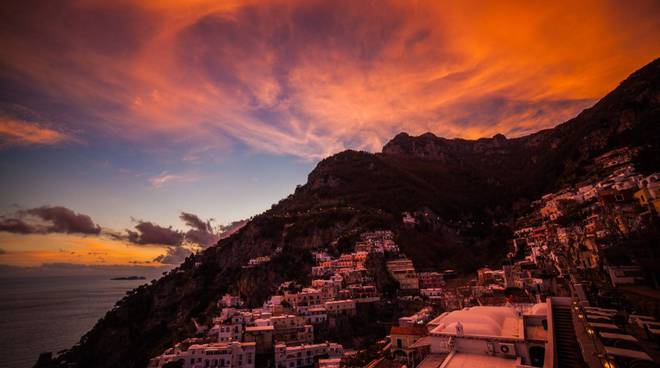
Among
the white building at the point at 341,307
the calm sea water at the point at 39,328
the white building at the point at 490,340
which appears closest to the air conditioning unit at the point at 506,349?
the white building at the point at 490,340

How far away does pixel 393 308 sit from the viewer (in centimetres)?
5566

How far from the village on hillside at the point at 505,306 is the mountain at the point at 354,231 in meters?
5.44

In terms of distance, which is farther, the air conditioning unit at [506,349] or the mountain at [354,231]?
the mountain at [354,231]

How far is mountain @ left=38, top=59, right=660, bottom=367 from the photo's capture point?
238 feet

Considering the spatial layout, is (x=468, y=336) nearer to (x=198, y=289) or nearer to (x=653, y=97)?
(x=198, y=289)

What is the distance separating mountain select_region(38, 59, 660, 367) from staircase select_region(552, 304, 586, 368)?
43.4 metres

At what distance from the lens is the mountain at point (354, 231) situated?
72.6m

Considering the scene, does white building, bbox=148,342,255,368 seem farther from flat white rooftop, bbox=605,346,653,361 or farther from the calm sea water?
the calm sea water

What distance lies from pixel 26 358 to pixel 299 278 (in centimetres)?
5611

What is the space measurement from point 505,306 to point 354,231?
6251cm

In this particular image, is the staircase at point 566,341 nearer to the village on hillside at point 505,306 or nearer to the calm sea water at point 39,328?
the village on hillside at point 505,306

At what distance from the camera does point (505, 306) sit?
1125 inches

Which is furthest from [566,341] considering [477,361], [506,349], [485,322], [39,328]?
[39,328]

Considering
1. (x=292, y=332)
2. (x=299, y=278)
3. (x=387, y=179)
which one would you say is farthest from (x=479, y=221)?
(x=292, y=332)
